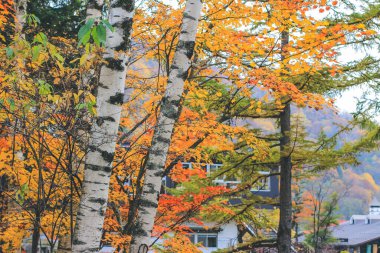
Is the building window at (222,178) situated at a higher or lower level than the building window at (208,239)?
higher

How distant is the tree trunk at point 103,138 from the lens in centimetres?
397

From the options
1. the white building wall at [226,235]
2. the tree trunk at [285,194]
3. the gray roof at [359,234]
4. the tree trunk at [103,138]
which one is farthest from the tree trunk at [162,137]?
the gray roof at [359,234]

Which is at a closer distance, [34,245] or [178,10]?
[34,245]

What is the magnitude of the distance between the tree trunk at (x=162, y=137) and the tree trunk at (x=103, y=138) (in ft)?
3.00

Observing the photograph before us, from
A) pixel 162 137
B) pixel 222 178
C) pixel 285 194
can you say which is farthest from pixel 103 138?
pixel 222 178

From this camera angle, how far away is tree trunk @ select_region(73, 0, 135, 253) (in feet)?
13.0

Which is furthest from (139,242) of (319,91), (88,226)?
(319,91)

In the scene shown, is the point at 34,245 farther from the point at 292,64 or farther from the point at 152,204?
the point at 292,64

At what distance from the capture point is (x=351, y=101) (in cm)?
1098

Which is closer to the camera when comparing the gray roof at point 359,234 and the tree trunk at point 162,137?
the tree trunk at point 162,137

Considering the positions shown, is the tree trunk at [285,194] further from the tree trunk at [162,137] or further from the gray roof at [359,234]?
the gray roof at [359,234]

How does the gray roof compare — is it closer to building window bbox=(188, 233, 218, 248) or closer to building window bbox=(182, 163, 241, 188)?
building window bbox=(188, 233, 218, 248)

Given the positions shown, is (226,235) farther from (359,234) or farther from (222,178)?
(359,234)

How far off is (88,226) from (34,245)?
2.57 meters
